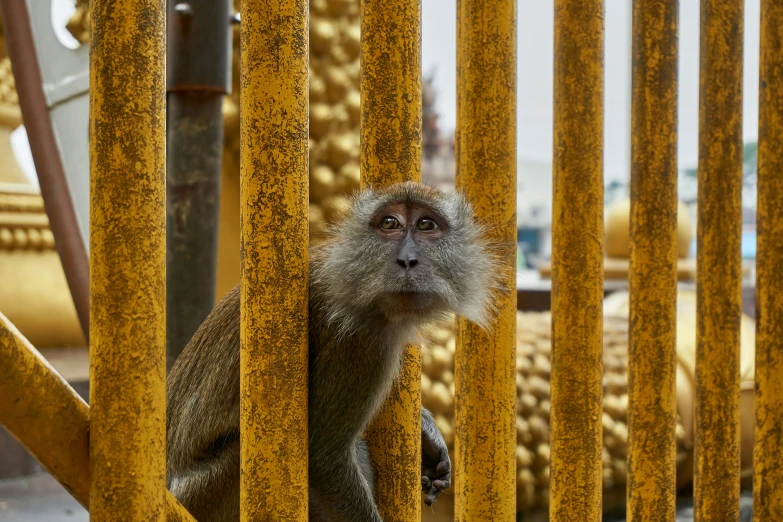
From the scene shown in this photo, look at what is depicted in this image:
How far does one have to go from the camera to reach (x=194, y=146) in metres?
2.50

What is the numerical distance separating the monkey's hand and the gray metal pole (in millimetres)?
932

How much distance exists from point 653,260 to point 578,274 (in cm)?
21

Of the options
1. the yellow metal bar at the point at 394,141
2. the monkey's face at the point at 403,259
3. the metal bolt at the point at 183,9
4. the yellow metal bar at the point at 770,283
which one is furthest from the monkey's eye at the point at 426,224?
the metal bolt at the point at 183,9

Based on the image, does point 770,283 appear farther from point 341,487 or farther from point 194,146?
point 194,146

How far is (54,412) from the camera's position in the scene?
951 mm

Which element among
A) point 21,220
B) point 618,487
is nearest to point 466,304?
point 618,487

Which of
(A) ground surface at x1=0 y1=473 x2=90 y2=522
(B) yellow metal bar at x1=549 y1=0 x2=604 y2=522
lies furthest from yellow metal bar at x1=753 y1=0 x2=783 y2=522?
(A) ground surface at x1=0 y1=473 x2=90 y2=522

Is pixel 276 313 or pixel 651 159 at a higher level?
pixel 651 159

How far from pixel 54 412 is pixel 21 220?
11.4 ft

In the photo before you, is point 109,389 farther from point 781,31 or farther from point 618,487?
point 618,487

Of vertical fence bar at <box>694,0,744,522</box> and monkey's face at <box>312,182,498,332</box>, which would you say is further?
vertical fence bar at <box>694,0,744,522</box>

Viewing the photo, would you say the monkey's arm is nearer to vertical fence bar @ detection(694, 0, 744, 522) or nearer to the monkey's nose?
the monkey's nose

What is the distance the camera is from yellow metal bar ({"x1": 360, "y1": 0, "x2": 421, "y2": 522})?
1.29 metres

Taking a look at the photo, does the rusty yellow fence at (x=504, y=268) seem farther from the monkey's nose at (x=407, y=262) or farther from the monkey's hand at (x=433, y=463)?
the monkey's hand at (x=433, y=463)
